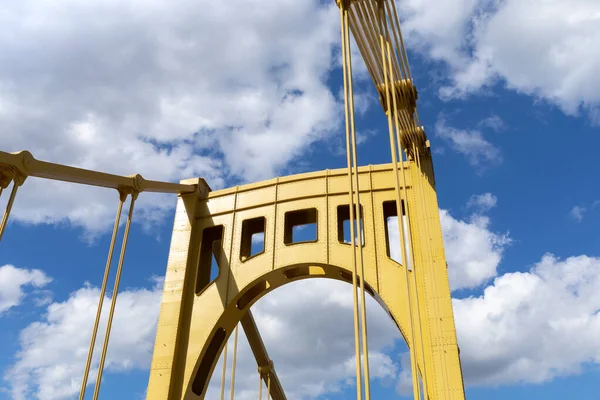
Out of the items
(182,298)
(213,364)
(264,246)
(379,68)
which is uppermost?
(379,68)

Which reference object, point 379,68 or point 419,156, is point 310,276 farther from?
point 379,68

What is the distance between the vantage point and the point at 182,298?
47.8 feet

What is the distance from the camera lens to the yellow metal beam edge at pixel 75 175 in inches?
390

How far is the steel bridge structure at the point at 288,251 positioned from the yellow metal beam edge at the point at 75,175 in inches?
1.3

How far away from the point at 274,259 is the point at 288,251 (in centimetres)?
45

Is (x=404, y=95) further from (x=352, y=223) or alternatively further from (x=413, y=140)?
(x=352, y=223)

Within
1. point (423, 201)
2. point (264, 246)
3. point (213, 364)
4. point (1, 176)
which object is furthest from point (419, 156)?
point (1, 176)

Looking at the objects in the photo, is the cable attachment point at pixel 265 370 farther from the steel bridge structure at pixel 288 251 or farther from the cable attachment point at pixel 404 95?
the cable attachment point at pixel 404 95

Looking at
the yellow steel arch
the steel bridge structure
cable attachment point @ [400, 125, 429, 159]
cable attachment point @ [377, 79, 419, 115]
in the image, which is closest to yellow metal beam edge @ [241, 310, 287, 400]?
the steel bridge structure

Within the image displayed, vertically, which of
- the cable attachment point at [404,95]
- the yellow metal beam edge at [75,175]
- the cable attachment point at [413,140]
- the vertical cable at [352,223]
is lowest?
the vertical cable at [352,223]

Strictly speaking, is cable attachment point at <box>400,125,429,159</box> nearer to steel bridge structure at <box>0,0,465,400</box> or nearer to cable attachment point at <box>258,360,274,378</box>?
steel bridge structure at <box>0,0,465,400</box>

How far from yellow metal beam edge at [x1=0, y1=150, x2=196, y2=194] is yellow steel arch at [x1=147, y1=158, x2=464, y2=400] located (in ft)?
5.81

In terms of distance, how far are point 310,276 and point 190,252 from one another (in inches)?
145

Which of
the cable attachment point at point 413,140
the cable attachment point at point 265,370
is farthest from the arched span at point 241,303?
the cable attachment point at point 265,370
